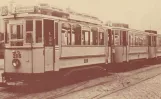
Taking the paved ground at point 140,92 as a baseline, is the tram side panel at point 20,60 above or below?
above

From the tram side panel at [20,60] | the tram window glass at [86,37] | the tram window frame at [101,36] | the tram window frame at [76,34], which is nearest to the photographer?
the tram side panel at [20,60]

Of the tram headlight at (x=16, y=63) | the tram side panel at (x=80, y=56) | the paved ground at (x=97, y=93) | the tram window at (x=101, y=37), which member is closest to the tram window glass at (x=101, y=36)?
the tram window at (x=101, y=37)

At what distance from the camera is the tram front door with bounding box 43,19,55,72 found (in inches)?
477

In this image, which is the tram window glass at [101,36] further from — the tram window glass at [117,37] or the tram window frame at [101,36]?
the tram window glass at [117,37]

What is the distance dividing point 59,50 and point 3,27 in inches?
91.6

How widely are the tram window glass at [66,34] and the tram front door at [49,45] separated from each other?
70cm

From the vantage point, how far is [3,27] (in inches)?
501

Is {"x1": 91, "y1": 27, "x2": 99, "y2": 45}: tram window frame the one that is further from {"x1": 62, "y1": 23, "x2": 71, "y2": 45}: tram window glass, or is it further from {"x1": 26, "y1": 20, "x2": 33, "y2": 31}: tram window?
{"x1": 26, "y1": 20, "x2": 33, "y2": 31}: tram window

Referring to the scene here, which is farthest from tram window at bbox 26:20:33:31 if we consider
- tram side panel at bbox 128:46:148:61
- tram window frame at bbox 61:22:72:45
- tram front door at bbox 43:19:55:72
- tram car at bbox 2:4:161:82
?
tram side panel at bbox 128:46:148:61

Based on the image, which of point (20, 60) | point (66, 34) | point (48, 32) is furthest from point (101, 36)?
point (20, 60)

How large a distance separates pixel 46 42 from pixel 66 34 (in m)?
1.34

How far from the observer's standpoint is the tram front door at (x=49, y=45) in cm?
1211

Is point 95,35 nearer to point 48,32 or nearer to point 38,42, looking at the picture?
point 48,32

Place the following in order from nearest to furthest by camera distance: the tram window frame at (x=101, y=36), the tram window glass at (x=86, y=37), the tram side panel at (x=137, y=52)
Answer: the tram window glass at (x=86, y=37)
the tram window frame at (x=101, y=36)
the tram side panel at (x=137, y=52)
